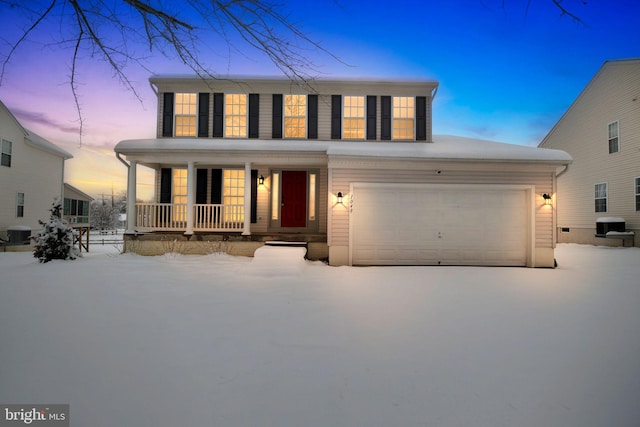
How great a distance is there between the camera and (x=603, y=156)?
13.9m

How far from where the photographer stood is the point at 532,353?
2973mm

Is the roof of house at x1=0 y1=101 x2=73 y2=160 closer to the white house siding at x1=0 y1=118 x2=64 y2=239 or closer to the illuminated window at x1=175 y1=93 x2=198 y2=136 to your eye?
the white house siding at x1=0 y1=118 x2=64 y2=239

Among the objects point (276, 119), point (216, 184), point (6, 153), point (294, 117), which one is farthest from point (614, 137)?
point (6, 153)

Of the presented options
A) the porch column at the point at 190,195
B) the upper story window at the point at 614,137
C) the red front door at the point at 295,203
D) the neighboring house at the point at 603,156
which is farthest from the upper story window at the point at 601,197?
the porch column at the point at 190,195

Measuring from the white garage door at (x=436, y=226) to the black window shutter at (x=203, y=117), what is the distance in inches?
272

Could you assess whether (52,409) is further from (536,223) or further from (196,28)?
(536,223)

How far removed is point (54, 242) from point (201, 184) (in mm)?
4537

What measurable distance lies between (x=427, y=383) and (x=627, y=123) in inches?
690

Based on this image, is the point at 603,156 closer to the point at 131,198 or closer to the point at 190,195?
the point at 190,195

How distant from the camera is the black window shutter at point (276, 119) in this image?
36.9ft

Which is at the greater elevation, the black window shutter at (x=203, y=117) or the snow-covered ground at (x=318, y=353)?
the black window shutter at (x=203, y=117)

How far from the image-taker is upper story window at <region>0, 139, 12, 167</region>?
42.2 feet

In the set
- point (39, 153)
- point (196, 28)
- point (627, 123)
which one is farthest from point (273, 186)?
point (627, 123)

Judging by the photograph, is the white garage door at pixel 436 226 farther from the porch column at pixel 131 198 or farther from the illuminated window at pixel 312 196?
the porch column at pixel 131 198
